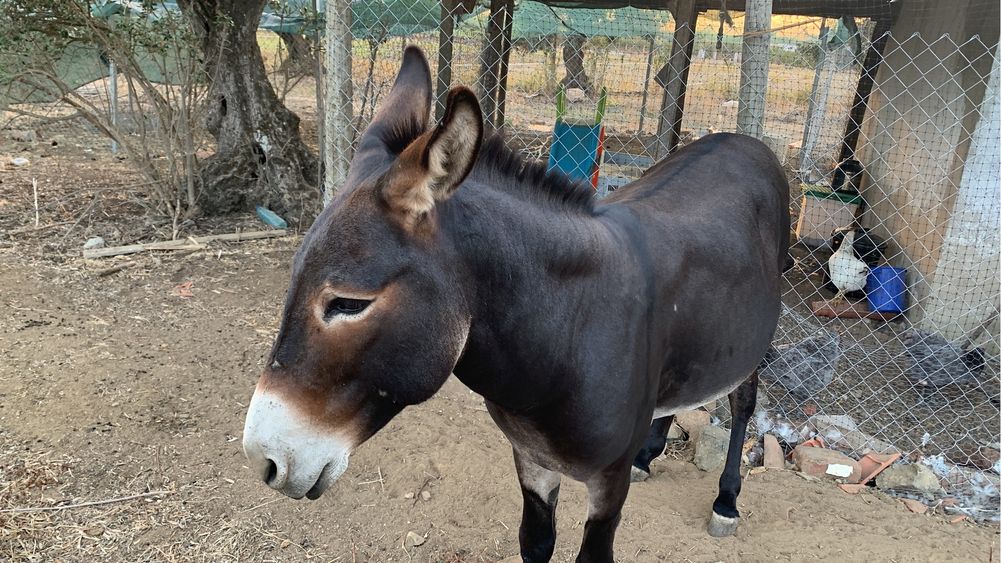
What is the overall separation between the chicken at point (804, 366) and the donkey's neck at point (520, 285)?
2.88m

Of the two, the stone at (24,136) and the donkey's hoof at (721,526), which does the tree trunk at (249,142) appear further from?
the donkey's hoof at (721,526)

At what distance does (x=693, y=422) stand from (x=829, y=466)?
0.71m

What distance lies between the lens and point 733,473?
3.08 meters

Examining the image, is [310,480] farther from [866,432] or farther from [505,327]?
[866,432]

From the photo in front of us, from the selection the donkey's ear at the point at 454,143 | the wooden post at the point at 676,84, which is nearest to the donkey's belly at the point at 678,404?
the donkey's ear at the point at 454,143

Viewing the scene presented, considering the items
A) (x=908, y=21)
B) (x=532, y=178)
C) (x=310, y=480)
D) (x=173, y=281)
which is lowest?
(x=173, y=281)

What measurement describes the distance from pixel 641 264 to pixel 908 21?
23.5 feet

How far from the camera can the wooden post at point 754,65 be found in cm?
357

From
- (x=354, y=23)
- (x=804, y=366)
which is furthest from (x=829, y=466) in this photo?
(x=354, y=23)

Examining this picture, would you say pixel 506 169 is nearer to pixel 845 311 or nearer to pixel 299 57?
pixel 845 311

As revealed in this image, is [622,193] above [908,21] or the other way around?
the other way around

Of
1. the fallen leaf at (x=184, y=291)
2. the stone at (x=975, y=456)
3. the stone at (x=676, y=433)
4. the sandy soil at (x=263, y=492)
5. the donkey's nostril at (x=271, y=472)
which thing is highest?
the donkey's nostril at (x=271, y=472)

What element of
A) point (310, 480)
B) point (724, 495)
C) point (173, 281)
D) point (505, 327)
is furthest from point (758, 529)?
point (173, 281)

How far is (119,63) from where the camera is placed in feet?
19.2
